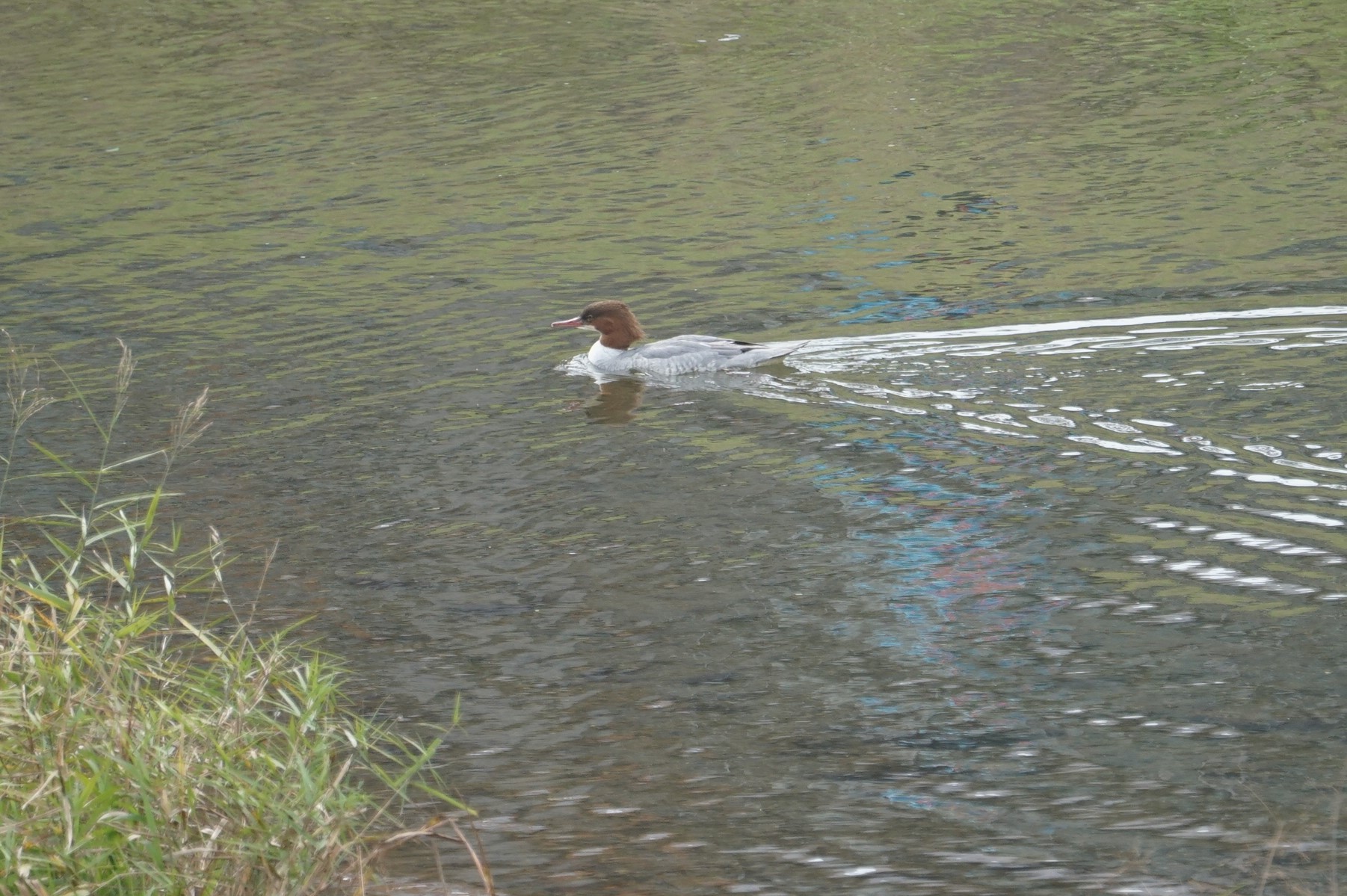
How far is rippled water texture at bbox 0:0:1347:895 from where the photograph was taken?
5.77 meters

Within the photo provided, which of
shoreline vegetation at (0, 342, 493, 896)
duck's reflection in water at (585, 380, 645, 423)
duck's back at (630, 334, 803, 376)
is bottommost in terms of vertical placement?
duck's reflection in water at (585, 380, 645, 423)

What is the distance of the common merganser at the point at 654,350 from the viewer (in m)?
11.1

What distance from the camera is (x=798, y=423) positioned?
10117 millimetres

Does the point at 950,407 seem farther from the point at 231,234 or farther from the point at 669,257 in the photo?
the point at 231,234

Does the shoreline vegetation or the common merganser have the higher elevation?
the shoreline vegetation

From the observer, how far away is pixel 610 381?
11.5 metres

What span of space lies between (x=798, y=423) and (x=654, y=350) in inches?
67.0

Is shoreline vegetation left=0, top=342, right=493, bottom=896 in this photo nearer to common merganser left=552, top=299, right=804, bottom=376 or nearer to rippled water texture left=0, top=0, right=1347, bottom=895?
rippled water texture left=0, top=0, right=1347, bottom=895

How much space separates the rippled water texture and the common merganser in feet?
0.51

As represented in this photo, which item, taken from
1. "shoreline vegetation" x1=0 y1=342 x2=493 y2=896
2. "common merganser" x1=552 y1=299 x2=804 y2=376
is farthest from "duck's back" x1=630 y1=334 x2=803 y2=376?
"shoreline vegetation" x1=0 y1=342 x2=493 y2=896

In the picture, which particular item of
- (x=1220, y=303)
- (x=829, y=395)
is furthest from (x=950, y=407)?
(x=1220, y=303)

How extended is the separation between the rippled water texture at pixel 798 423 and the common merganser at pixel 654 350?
155mm

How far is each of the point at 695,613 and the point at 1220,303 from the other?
18.0 feet

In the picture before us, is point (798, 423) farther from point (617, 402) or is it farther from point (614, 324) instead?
point (614, 324)
